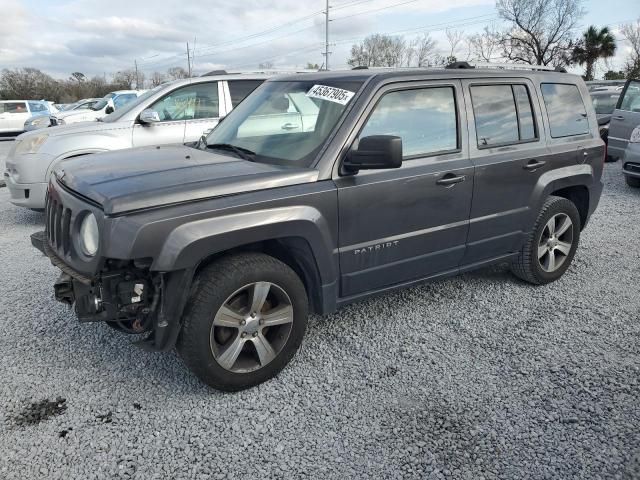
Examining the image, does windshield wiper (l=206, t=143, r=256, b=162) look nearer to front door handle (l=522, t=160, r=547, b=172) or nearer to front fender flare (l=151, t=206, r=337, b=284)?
front fender flare (l=151, t=206, r=337, b=284)

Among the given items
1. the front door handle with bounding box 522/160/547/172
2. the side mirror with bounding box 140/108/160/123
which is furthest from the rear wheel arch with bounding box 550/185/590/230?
the side mirror with bounding box 140/108/160/123

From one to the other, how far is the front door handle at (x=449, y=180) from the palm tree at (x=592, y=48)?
143 ft

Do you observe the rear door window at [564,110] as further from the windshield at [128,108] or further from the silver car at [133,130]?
the windshield at [128,108]

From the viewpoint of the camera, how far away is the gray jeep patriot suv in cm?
264

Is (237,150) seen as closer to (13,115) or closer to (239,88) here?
(239,88)

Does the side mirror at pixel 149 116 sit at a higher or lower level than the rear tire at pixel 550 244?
higher

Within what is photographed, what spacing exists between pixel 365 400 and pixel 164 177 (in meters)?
1.69

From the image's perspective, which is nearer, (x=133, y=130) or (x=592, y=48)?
(x=133, y=130)

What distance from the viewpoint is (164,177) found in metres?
2.83

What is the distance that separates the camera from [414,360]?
131 inches

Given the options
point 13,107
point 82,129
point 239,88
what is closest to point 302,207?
point 239,88

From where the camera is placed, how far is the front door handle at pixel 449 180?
137 inches

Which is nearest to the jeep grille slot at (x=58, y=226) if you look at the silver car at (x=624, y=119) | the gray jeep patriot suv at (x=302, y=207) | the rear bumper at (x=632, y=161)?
the gray jeep patriot suv at (x=302, y=207)

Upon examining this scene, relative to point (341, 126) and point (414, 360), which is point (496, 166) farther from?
point (414, 360)
